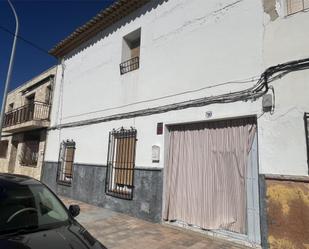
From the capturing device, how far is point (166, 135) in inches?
284

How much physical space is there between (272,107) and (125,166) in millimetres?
4639

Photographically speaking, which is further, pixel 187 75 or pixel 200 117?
pixel 187 75

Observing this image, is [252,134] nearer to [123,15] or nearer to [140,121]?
[140,121]

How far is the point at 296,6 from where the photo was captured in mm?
5219

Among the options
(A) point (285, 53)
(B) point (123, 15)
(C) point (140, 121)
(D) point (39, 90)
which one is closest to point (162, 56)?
(C) point (140, 121)

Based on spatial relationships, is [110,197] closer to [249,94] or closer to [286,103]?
[249,94]

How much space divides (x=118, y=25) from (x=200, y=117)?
201 inches

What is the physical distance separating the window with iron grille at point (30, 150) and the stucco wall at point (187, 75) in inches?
139

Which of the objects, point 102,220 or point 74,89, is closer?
point 102,220

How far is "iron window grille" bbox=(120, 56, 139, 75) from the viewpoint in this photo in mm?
8844

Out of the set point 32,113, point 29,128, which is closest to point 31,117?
point 32,113

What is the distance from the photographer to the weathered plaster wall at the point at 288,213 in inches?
177

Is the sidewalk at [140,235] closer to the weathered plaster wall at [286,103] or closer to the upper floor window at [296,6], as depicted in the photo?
the weathered plaster wall at [286,103]

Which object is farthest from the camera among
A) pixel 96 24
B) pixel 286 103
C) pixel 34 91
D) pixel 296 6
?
pixel 34 91
